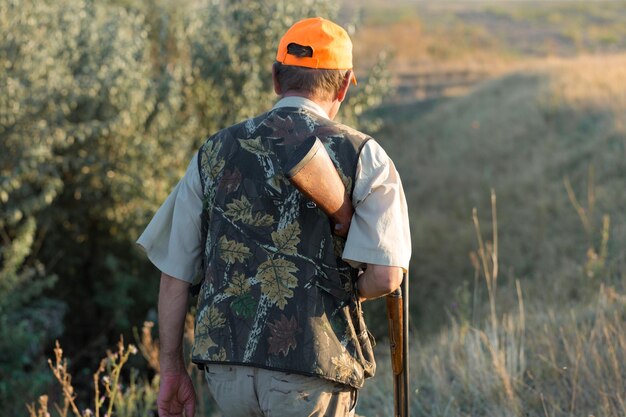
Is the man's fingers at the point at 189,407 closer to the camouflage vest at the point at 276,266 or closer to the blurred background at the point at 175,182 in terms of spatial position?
the camouflage vest at the point at 276,266

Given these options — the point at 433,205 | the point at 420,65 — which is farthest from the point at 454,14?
the point at 433,205

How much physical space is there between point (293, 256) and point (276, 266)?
6 centimetres

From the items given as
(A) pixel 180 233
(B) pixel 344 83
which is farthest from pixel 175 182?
(B) pixel 344 83

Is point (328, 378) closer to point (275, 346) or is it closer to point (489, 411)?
point (275, 346)

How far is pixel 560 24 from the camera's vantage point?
41625mm

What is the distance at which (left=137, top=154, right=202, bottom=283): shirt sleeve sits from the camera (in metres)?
2.58

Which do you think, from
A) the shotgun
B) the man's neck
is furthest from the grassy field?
the man's neck

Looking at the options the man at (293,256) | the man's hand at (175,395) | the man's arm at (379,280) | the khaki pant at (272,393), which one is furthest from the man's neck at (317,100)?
the man's hand at (175,395)

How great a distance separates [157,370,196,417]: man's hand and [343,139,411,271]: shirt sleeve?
2.66 feet

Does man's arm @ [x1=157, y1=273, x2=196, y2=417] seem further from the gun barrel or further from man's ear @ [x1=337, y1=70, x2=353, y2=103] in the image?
man's ear @ [x1=337, y1=70, x2=353, y2=103]

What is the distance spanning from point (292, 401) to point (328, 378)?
0.13 metres

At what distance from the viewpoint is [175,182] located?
30.4 feet

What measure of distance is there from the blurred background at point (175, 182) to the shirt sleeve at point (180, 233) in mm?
2304

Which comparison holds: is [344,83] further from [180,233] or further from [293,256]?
[180,233]
